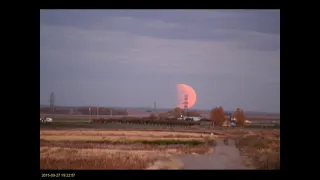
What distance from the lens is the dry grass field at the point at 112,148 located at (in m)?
4.68

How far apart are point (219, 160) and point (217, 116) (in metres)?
0.53

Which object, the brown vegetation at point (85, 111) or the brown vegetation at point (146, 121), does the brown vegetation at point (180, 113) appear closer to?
the brown vegetation at point (146, 121)

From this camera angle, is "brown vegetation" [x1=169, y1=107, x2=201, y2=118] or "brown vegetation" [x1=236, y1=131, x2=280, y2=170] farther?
"brown vegetation" [x1=169, y1=107, x2=201, y2=118]

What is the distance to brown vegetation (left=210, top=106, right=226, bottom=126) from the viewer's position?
15.5 ft

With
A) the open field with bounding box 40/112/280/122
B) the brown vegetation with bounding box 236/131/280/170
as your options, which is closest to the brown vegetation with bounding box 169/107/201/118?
the open field with bounding box 40/112/280/122

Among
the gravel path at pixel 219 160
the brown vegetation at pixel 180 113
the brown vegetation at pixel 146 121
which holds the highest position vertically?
the brown vegetation at pixel 180 113

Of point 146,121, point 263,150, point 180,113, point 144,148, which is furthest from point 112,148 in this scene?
point 263,150

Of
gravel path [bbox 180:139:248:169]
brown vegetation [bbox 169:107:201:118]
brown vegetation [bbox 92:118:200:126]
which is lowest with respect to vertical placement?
gravel path [bbox 180:139:248:169]

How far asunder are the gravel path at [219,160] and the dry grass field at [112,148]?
86mm

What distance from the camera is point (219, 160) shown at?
4695 mm

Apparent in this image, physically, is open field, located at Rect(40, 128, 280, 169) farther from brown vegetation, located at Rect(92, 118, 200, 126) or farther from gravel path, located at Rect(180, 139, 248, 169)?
brown vegetation, located at Rect(92, 118, 200, 126)

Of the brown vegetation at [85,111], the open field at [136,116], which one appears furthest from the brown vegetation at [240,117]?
the brown vegetation at [85,111]

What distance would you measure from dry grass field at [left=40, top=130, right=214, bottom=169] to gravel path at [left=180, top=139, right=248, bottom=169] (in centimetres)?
9
